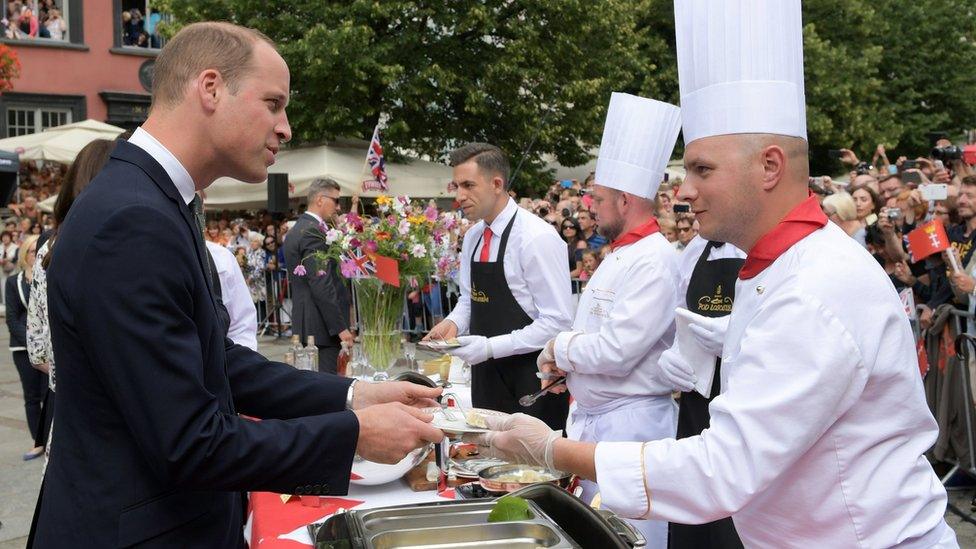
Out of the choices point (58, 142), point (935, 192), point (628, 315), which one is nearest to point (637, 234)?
point (628, 315)

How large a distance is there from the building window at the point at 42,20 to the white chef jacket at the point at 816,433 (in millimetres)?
24653

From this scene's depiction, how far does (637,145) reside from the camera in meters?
4.06

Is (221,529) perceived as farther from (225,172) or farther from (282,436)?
(225,172)

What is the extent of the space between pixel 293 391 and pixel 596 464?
903 millimetres

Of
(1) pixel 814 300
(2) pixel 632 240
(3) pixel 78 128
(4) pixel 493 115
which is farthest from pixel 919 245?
(3) pixel 78 128

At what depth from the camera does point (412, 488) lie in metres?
3.04

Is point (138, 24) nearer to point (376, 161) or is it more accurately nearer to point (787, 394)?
point (376, 161)

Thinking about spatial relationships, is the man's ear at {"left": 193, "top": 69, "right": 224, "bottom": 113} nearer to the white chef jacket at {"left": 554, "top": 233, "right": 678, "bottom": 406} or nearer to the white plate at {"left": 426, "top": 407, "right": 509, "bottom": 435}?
the white plate at {"left": 426, "top": 407, "right": 509, "bottom": 435}

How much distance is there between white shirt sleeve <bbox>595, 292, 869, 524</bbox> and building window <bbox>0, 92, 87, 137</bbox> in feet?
79.3

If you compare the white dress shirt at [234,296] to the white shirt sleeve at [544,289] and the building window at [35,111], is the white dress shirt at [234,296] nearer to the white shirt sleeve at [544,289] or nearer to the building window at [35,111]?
the white shirt sleeve at [544,289]

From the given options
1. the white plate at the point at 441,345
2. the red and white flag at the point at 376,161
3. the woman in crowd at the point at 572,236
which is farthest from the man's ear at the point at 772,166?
the woman in crowd at the point at 572,236

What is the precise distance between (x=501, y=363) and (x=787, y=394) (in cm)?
312

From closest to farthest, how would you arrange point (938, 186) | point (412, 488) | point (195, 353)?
point (195, 353) → point (412, 488) → point (938, 186)

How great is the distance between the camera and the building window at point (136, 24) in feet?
78.6
